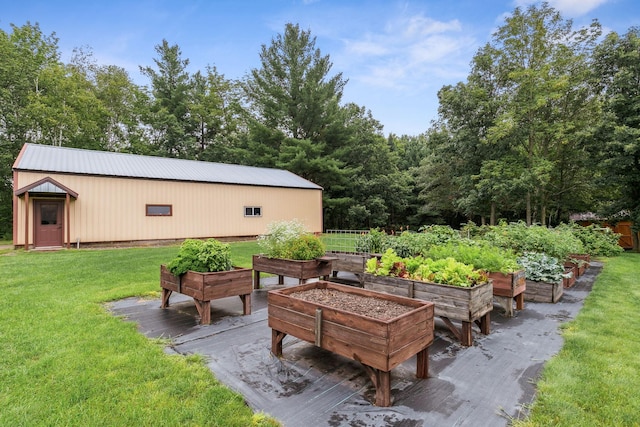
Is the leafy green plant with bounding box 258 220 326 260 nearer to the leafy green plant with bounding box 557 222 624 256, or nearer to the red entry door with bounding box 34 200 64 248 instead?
the leafy green plant with bounding box 557 222 624 256

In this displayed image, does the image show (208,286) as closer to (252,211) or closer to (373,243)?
(373,243)

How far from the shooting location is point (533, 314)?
4.37 meters

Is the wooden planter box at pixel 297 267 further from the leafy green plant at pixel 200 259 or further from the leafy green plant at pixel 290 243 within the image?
the leafy green plant at pixel 200 259

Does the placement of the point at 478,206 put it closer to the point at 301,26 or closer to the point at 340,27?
the point at 340,27

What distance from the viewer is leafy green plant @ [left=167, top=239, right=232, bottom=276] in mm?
4133

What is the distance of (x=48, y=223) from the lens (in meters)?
11.0

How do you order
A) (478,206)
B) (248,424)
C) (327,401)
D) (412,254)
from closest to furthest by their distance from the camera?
1. (248,424)
2. (327,401)
3. (412,254)
4. (478,206)

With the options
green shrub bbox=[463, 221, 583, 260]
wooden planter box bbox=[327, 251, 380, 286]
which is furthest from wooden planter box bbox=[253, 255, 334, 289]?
green shrub bbox=[463, 221, 583, 260]

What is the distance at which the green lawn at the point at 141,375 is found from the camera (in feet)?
6.81

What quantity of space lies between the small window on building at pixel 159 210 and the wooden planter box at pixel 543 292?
12.5 metres

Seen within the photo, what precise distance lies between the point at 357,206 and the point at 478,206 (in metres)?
7.50

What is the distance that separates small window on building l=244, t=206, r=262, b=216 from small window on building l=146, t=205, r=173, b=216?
11.2ft

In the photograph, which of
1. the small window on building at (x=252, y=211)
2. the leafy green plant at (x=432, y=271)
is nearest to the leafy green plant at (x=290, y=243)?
the leafy green plant at (x=432, y=271)

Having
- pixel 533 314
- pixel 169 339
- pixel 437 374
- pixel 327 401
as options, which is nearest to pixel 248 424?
pixel 327 401
